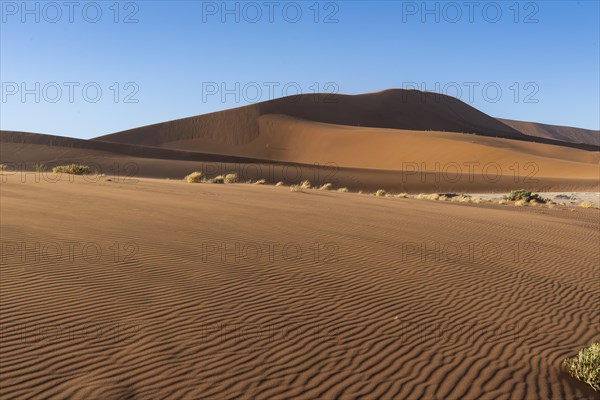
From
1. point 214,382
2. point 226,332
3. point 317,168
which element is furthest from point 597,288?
point 317,168

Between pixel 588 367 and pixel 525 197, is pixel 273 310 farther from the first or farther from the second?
pixel 525 197

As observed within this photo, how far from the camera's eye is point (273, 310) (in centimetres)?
638

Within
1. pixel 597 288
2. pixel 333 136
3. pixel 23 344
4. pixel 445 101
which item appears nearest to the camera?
pixel 23 344

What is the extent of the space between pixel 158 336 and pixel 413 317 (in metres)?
3.15

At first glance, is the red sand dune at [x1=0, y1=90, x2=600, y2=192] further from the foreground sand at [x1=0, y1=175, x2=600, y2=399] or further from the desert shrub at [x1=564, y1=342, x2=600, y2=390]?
the desert shrub at [x1=564, y1=342, x2=600, y2=390]

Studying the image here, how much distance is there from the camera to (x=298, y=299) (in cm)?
687

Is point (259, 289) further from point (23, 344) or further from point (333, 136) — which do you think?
point (333, 136)

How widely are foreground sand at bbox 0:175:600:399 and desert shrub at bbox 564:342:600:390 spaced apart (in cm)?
12

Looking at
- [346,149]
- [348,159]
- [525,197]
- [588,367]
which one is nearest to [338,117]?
[346,149]

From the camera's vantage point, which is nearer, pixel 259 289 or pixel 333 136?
pixel 259 289

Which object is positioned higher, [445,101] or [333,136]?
[445,101]

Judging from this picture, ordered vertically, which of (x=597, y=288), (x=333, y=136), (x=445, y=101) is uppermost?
(x=445, y=101)

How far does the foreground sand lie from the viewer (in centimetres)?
465

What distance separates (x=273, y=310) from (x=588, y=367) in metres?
3.39
